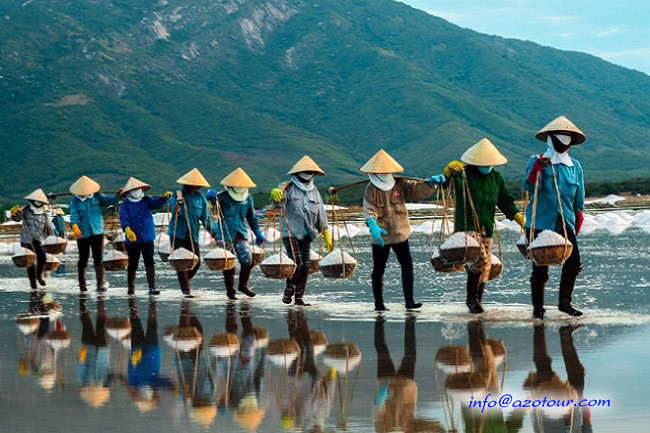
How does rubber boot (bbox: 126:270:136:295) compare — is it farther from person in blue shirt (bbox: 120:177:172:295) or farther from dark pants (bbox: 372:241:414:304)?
dark pants (bbox: 372:241:414:304)

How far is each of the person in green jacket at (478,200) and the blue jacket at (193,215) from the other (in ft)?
15.7

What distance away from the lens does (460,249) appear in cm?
1273

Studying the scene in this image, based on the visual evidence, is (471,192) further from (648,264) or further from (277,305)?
(648,264)

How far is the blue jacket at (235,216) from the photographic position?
16.7 metres

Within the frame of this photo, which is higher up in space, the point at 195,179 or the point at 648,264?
the point at 195,179

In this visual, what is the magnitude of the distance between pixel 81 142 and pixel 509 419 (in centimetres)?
19370

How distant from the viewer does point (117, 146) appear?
7736 inches

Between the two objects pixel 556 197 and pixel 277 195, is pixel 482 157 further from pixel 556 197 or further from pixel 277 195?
pixel 277 195

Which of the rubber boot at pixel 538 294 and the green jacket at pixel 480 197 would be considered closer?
the rubber boot at pixel 538 294

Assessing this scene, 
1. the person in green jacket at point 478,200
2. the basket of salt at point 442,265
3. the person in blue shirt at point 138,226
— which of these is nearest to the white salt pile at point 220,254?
the person in blue shirt at point 138,226

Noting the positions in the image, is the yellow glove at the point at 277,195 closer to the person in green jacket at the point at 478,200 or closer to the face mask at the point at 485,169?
the person in green jacket at the point at 478,200

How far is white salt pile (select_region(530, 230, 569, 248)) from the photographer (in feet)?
38.2

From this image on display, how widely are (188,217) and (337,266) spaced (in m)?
3.07

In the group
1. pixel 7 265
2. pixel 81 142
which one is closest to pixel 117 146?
pixel 81 142
